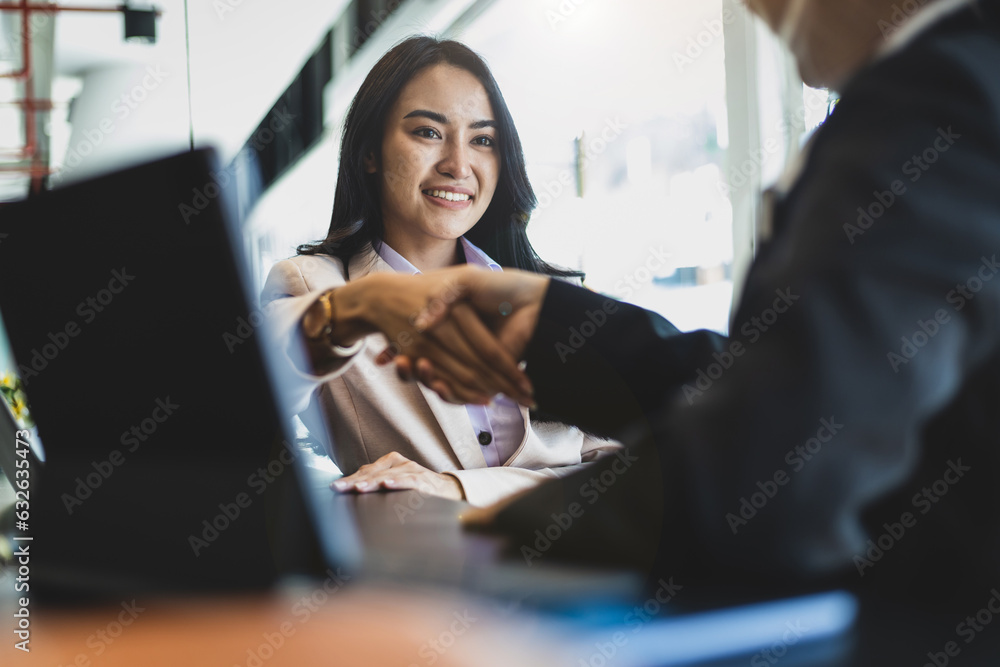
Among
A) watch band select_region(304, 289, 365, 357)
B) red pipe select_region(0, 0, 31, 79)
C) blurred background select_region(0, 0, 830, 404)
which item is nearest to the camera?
watch band select_region(304, 289, 365, 357)

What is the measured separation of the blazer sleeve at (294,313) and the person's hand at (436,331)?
0.15 ft

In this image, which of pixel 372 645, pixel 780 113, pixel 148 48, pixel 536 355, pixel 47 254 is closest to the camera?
pixel 372 645

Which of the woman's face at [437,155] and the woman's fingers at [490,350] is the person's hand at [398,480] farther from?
the woman's face at [437,155]

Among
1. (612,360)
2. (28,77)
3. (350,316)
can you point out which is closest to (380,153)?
(350,316)

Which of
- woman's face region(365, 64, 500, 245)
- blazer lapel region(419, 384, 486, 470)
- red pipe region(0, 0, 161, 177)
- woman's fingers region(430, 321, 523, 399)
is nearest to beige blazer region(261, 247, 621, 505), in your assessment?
blazer lapel region(419, 384, 486, 470)

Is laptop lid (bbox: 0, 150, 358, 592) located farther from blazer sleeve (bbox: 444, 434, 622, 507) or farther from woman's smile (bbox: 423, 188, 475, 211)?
woman's smile (bbox: 423, 188, 475, 211)

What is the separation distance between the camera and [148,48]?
2.64 metres

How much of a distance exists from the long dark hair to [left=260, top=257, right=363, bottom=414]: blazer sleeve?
176 millimetres

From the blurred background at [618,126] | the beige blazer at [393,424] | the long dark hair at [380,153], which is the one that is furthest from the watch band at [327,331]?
the blurred background at [618,126]

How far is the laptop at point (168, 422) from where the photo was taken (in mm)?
311

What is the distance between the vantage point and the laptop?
Answer: 0.31 metres

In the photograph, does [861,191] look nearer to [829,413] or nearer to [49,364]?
[829,413]

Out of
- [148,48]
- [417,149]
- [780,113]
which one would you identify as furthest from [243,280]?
[148,48]

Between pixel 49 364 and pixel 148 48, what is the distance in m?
2.72
